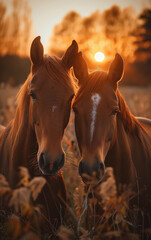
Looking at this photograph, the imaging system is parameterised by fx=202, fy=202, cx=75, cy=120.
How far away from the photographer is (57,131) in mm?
1790

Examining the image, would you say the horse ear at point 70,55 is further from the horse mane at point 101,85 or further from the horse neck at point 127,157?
the horse neck at point 127,157

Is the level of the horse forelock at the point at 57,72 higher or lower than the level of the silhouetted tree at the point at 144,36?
lower

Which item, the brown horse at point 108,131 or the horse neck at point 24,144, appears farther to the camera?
the horse neck at point 24,144

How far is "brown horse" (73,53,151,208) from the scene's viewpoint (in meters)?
1.85

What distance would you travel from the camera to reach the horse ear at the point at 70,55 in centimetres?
225

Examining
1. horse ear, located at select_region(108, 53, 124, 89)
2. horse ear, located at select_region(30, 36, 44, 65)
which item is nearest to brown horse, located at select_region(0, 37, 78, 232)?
horse ear, located at select_region(30, 36, 44, 65)

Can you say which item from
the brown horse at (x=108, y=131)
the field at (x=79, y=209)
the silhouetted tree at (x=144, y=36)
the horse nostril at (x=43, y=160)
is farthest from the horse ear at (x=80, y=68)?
the silhouetted tree at (x=144, y=36)

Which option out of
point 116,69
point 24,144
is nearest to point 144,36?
point 116,69

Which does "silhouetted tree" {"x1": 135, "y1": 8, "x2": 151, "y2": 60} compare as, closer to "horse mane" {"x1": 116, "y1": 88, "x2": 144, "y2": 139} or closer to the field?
the field

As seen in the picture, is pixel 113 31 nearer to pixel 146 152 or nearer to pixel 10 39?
pixel 10 39

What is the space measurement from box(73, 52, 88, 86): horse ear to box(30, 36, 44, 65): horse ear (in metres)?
0.41

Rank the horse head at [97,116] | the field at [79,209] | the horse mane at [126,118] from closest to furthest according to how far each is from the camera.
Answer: the field at [79,209], the horse head at [97,116], the horse mane at [126,118]

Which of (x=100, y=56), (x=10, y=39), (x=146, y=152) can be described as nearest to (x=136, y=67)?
(x=10, y=39)

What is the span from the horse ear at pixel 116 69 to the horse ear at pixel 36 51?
0.75 metres
